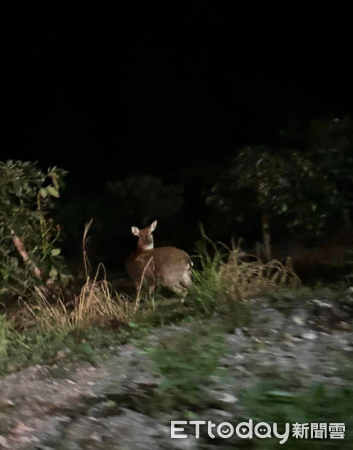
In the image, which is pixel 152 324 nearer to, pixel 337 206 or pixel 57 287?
pixel 57 287

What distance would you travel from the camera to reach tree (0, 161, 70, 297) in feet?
28.6

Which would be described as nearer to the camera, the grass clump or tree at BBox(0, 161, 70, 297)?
the grass clump

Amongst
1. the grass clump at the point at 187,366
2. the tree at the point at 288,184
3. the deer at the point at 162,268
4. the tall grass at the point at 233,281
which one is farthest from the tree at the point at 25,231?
the tree at the point at 288,184

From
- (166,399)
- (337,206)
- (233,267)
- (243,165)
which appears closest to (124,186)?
(243,165)

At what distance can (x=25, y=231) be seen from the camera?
888cm

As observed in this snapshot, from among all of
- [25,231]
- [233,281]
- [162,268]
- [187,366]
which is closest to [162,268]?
[162,268]

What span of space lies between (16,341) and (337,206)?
27.3 feet

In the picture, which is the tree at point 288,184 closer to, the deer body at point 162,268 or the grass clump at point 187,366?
the deer body at point 162,268

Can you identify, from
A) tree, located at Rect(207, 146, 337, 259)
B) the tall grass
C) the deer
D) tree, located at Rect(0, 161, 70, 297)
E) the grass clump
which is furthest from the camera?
tree, located at Rect(207, 146, 337, 259)

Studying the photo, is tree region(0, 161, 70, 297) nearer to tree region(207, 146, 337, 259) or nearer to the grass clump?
the grass clump

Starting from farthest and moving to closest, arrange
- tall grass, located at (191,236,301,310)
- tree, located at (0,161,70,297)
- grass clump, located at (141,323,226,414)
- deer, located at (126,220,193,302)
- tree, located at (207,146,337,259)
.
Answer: tree, located at (207,146,337,259)
tree, located at (0,161,70,297)
deer, located at (126,220,193,302)
tall grass, located at (191,236,301,310)
grass clump, located at (141,323,226,414)

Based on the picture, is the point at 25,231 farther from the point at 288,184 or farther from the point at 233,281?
the point at 288,184

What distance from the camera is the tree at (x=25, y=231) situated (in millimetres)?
8711

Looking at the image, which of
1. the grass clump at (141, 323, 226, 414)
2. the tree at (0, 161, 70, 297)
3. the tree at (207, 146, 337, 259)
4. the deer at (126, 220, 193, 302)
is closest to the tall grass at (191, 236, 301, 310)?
the deer at (126, 220, 193, 302)
